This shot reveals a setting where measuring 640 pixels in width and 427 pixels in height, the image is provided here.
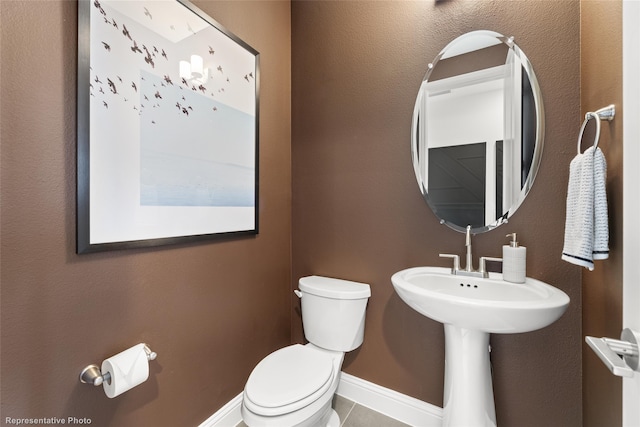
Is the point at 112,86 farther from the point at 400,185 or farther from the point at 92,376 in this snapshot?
the point at 400,185

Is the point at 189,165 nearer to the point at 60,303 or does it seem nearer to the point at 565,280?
the point at 60,303

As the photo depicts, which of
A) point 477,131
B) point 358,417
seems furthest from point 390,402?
point 477,131

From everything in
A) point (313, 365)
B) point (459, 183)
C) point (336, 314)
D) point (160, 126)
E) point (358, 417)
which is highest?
point (160, 126)

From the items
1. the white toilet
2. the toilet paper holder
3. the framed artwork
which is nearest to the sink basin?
the white toilet

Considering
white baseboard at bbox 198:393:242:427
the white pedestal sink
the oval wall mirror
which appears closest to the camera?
the white pedestal sink

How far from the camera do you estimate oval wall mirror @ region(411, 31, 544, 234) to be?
118 centimetres

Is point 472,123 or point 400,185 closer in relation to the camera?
point 472,123

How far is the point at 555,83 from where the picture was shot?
1.13 meters

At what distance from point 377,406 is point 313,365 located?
58 cm

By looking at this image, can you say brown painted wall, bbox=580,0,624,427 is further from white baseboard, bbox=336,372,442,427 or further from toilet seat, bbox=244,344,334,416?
toilet seat, bbox=244,344,334,416

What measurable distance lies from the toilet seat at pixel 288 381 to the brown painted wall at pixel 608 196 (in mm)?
941

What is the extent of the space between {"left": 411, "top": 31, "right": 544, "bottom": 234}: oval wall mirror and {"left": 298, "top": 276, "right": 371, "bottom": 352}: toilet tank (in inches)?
24.8

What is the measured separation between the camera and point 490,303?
2.83 ft

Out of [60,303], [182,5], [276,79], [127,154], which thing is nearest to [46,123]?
[127,154]
